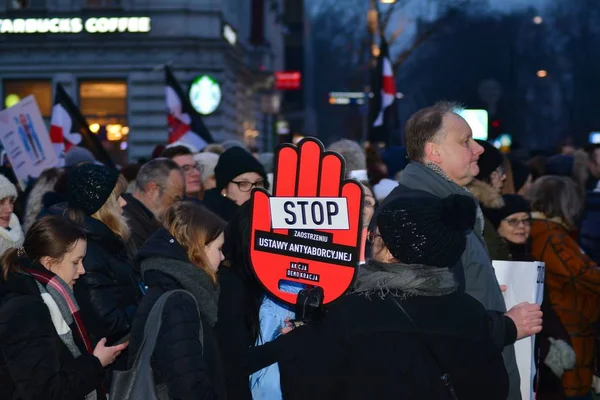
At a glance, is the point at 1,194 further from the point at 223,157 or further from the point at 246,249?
the point at 246,249

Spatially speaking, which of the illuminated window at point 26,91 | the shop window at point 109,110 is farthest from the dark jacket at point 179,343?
the illuminated window at point 26,91

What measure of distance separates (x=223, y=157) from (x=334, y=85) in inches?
2848

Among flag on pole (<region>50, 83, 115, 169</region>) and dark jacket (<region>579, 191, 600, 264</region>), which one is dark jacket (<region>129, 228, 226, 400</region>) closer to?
dark jacket (<region>579, 191, 600, 264</region>)

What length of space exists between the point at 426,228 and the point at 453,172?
120cm

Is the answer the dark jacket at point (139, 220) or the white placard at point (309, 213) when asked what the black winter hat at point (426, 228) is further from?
the dark jacket at point (139, 220)

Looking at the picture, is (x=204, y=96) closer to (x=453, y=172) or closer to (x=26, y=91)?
(x=26, y=91)

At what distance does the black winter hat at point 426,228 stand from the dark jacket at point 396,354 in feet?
0.45

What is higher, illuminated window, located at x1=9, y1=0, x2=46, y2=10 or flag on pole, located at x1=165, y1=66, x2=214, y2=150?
illuminated window, located at x1=9, y1=0, x2=46, y2=10

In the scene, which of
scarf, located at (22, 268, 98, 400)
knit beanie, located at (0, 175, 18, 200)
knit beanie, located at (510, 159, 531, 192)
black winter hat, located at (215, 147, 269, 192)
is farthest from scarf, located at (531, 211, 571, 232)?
scarf, located at (22, 268, 98, 400)

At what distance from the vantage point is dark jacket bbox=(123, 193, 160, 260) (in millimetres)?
6984

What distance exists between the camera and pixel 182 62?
27.4 metres

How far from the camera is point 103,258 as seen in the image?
5551mm

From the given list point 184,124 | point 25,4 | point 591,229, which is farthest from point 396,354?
point 25,4

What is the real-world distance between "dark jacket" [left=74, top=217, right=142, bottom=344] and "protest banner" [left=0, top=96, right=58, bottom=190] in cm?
456
